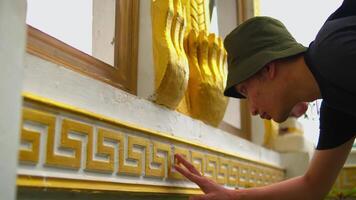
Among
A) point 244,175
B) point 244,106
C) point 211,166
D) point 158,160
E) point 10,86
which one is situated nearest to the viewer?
point 10,86

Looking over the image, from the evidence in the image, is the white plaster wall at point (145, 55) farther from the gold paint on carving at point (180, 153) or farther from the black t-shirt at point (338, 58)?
the black t-shirt at point (338, 58)

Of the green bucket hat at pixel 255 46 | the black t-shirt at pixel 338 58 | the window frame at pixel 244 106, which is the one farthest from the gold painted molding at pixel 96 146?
the window frame at pixel 244 106

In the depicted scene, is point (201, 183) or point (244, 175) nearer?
point (201, 183)

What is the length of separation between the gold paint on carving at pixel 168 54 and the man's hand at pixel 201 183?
0.46 ft

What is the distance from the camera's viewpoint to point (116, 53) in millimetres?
1115

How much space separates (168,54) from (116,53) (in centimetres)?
13

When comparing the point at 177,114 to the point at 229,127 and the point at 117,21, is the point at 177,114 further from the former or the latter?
the point at 229,127

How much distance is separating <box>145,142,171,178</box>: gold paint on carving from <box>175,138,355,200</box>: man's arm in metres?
0.03

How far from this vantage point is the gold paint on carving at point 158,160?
39.0 inches

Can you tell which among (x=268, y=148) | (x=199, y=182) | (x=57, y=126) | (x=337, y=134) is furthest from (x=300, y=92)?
(x=268, y=148)

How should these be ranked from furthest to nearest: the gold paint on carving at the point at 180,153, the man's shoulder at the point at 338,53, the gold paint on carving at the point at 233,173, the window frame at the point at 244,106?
the window frame at the point at 244,106 → the gold paint on carving at the point at 233,173 → the gold paint on carving at the point at 180,153 → the man's shoulder at the point at 338,53

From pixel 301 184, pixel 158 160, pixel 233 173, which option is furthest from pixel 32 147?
pixel 233 173

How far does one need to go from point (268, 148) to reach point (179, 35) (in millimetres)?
1008

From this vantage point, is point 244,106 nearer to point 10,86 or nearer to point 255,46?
point 255,46
